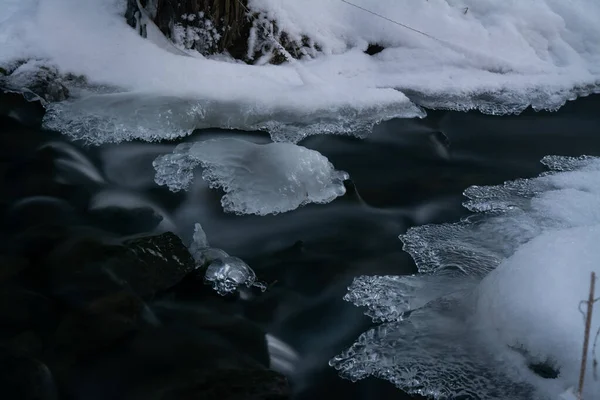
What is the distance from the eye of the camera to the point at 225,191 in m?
3.34

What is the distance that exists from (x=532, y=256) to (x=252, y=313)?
48.1 inches

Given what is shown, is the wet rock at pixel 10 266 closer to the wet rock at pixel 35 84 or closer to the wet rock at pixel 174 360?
the wet rock at pixel 174 360

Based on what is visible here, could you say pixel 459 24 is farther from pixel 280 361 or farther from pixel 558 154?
pixel 280 361

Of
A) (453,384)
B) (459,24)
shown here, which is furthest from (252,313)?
(459,24)

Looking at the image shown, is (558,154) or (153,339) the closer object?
(153,339)

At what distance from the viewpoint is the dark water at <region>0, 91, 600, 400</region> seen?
2.69m

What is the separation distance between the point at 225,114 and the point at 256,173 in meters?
0.72

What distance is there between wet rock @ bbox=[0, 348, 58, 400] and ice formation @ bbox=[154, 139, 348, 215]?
1301 mm

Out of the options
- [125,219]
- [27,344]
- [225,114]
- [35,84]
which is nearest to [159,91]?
[225,114]

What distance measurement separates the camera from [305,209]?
3.35m

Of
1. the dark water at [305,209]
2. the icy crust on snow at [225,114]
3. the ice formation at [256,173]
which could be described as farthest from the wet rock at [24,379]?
the icy crust on snow at [225,114]

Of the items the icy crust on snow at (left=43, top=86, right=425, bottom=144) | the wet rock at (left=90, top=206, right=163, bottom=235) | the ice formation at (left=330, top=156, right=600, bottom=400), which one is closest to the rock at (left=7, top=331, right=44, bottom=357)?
the wet rock at (left=90, top=206, right=163, bottom=235)

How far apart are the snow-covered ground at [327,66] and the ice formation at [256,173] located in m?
0.31

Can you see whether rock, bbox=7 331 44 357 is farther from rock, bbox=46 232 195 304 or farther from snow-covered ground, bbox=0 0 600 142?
snow-covered ground, bbox=0 0 600 142
